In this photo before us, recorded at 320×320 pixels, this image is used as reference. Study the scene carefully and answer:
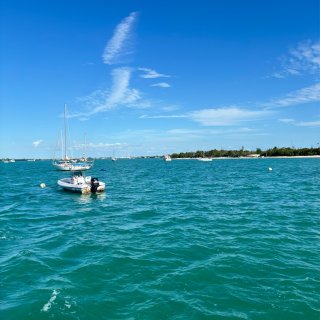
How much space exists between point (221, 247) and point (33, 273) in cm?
1002

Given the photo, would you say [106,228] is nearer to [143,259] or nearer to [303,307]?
[143,259]

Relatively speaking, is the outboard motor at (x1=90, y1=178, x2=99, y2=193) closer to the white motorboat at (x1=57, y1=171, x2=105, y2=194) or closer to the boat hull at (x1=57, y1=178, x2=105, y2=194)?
the white motorboat at (x1=57, y1=171, x2=105, y2=194)

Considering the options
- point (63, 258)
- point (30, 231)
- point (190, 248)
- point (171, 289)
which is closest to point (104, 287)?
point (171, 289)

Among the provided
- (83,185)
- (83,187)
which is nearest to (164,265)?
(83,187)

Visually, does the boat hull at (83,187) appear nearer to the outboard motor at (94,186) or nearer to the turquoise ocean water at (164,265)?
the outboard motor at (94,186)

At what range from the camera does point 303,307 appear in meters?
11.7

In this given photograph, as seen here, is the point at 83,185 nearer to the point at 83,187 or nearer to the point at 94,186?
the point at 83,187

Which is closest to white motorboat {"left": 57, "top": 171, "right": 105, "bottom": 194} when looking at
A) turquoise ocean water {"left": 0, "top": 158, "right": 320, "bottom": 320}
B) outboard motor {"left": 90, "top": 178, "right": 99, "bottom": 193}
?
outboard motor {"left": 90, "top": 178, "right": 99, "bottom": 193}

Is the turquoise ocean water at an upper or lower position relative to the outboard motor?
lower

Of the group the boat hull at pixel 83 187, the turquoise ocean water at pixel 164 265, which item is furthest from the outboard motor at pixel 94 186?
the turquoise ocean water at pixel 164 265

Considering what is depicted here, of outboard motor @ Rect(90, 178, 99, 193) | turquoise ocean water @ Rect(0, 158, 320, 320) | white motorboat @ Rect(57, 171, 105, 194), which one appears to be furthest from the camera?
white motorboat @ Rect(57, 171, 105, 194)

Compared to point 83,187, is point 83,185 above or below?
above

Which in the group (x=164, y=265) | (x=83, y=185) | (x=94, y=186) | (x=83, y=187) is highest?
(x=83, y=185)

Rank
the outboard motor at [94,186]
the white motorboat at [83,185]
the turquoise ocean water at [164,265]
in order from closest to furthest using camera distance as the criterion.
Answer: the turquoise ocean water at [164,265]
the outboard motor at [94,186]
the white motorboat at [83,185]
